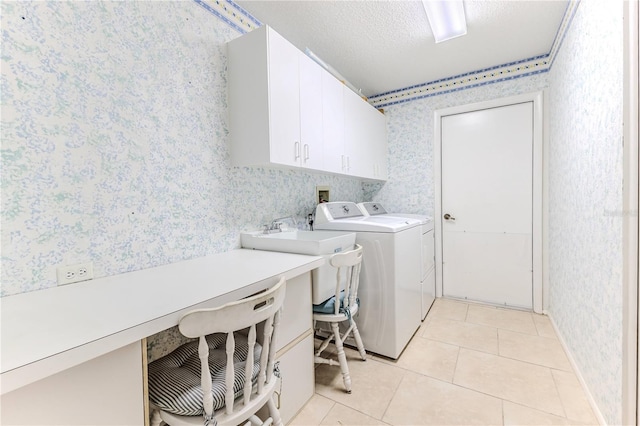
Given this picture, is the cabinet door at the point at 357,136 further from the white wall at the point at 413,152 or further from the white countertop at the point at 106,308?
the white countertop at the point at 106,308

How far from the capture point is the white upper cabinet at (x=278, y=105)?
1642mm

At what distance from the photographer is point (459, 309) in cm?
287

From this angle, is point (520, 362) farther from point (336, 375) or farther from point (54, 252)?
point (54, 252)

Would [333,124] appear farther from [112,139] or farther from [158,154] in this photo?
[112,139]

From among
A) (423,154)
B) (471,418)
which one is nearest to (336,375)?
(471,418)

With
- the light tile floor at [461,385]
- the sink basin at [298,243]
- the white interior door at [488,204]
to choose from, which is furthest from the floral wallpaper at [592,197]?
the sink basin at [298,243]

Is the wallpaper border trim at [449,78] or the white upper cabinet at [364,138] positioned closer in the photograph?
the wallpaper border trim at [449,78]

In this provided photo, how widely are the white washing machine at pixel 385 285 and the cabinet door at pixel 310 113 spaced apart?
57cm

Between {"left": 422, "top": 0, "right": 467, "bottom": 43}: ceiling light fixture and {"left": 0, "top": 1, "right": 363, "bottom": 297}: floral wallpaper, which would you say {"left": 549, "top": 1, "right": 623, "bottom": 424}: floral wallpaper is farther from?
{"left": 0, "top": 1, "right": 363, "bottom": 297}: floral wallpaper

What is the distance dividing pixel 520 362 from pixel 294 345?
1630 millimetres

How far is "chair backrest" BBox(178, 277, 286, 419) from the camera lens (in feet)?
2.65

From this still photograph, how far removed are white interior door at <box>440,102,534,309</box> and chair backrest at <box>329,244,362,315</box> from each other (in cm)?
186

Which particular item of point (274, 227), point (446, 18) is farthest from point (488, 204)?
point (274, 227)

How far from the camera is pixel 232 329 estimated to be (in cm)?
86
